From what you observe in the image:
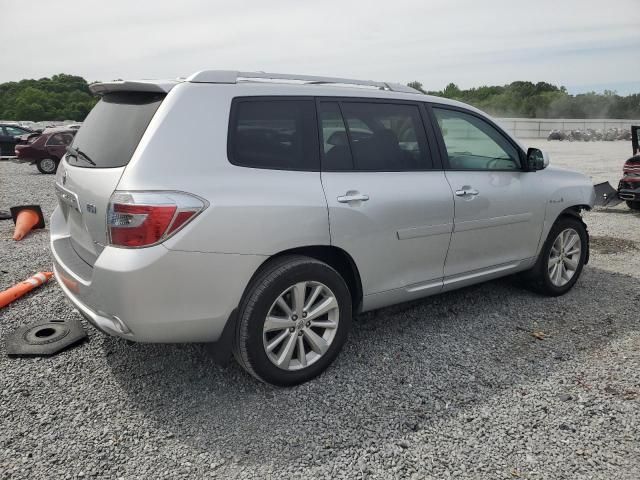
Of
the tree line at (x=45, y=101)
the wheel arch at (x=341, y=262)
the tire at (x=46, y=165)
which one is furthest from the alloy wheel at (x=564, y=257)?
the tree line at (x=45, y=101)

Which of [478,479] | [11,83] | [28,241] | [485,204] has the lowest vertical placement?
[478,479]

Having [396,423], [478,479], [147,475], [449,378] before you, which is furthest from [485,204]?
[147,475]

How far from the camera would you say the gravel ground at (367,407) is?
8.75ft

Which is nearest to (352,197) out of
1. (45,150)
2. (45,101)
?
(45,150)

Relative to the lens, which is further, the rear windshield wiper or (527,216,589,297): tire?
(527,216,589,297): tire

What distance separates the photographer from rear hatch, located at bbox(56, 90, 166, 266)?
2.95 metres

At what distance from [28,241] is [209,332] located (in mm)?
5398

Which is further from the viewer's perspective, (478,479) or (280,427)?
(280,427)

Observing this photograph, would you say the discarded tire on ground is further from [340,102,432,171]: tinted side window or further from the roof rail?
[340,102,432,171]: tinted side window

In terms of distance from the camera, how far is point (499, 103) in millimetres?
67938

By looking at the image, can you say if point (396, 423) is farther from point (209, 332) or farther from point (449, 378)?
point (209, 332)

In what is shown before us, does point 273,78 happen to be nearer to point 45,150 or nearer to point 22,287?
point 22,287

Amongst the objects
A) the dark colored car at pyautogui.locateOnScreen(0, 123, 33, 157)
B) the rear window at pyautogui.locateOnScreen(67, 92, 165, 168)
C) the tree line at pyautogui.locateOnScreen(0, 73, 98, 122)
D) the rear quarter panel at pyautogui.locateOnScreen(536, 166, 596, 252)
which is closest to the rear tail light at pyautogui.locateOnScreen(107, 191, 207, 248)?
the rear window at pyautogui.locateOnScreen(67, 92, 165, 168)

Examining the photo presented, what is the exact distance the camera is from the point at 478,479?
99.9 inches
